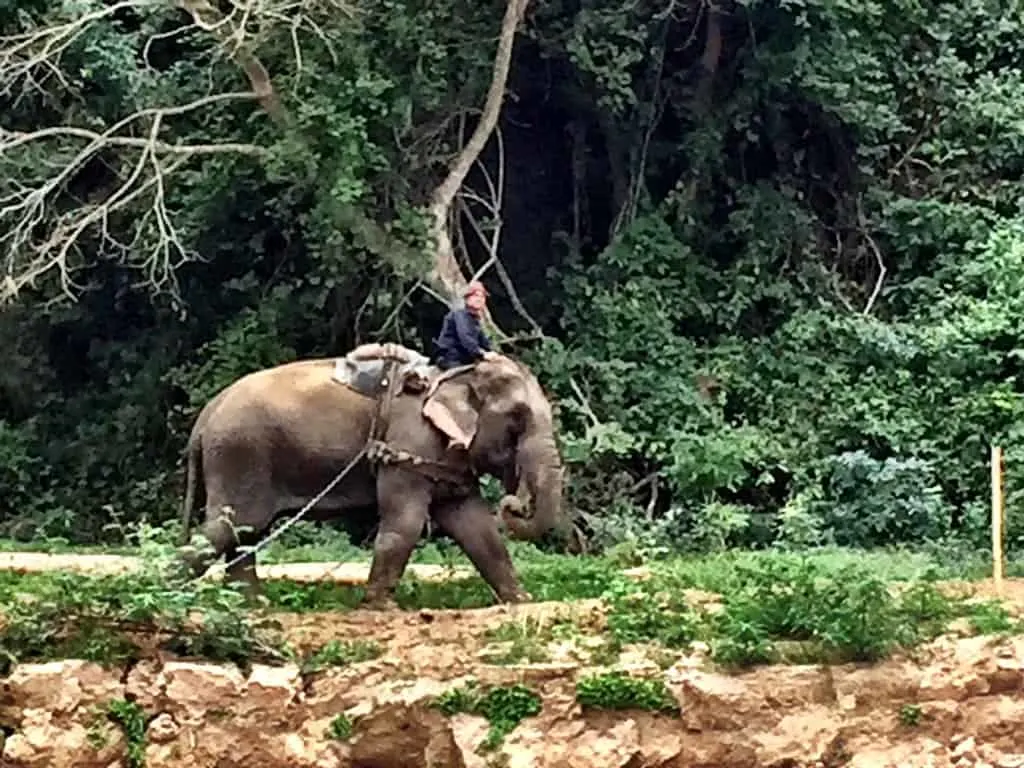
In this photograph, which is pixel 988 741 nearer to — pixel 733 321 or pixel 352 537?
pixel 352 537

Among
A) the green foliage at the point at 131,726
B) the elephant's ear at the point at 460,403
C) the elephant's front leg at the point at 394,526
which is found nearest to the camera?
the green foliage at the point at 131,726

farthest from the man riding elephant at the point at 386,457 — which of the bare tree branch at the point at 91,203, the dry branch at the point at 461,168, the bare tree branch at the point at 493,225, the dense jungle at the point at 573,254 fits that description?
the bare tree branch at the point at 493,225

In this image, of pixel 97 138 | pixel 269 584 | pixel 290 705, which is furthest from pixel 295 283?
pixel 290 705

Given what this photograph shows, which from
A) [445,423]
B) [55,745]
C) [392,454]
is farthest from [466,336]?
[55,745]

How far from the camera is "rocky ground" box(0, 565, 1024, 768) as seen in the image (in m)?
8.17

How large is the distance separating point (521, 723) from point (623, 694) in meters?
0.48

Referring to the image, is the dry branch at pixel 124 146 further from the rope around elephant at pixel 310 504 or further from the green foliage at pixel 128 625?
the green foliage at pixel 128 625

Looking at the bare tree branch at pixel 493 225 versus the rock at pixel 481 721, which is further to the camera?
the bare tree branch at pixel 493 225

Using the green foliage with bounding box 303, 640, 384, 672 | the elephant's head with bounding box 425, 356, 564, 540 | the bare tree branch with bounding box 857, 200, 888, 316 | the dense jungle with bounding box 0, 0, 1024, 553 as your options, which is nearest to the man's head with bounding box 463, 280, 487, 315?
the elephant's head with bounding box 425, 356, 564, 540

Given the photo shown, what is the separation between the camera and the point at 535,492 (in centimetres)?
962

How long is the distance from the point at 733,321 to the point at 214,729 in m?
10.5

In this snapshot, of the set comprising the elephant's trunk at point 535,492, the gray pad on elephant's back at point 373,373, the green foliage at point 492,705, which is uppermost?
the gray pad on elephant's back at point 373,373

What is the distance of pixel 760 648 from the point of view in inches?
330

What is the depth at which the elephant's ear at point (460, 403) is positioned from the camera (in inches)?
387
